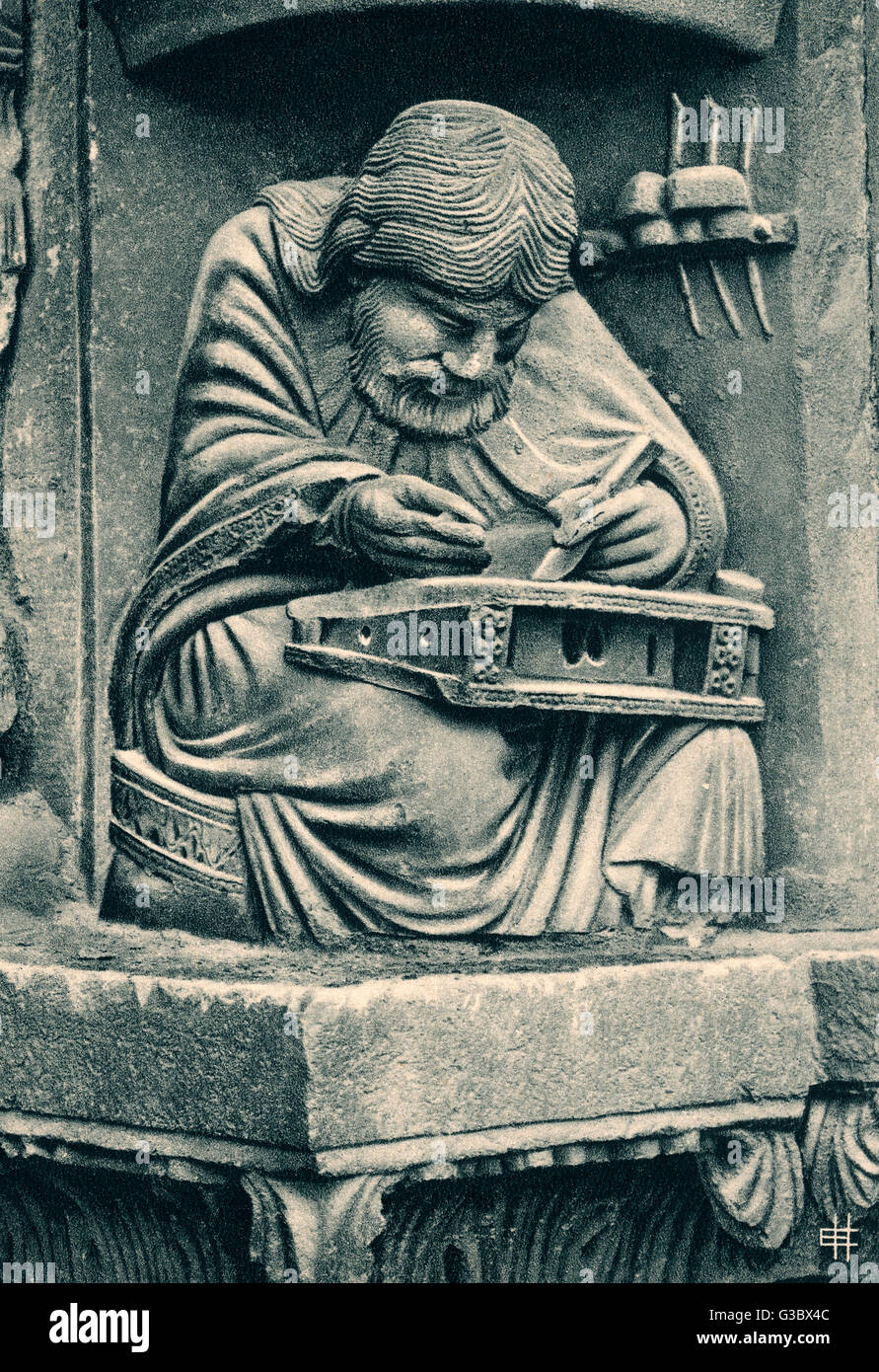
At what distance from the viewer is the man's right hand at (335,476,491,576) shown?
5.16 m

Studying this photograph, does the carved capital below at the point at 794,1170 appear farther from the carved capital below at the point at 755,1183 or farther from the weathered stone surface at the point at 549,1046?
the weathered stone surface at the point at 549,1046

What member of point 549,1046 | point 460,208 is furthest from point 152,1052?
point 460,208

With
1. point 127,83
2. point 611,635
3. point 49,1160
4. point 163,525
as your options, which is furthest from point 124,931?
point 127,83

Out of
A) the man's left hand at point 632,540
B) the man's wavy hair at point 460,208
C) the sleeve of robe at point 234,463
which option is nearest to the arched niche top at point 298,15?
the man's wavy hair at point 460,208

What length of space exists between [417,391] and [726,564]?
0.86m

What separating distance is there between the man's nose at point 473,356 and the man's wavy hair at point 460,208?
0.11 metres

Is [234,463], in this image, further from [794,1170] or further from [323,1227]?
[794,1170]

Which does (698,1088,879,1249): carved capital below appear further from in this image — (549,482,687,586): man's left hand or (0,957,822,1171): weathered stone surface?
(549,482,687,586): man's left hand

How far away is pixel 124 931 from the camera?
17.5ft

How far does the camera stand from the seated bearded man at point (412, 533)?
5145 mm

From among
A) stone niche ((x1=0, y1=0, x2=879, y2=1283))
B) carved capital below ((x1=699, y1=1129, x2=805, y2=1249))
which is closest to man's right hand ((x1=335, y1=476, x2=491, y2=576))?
stone niche ((x1=0, y1=0, x2=879, y2=1283))

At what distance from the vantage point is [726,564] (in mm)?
5590

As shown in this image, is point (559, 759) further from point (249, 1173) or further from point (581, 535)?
point (249, 1173)

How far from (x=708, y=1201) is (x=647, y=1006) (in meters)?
0.59
